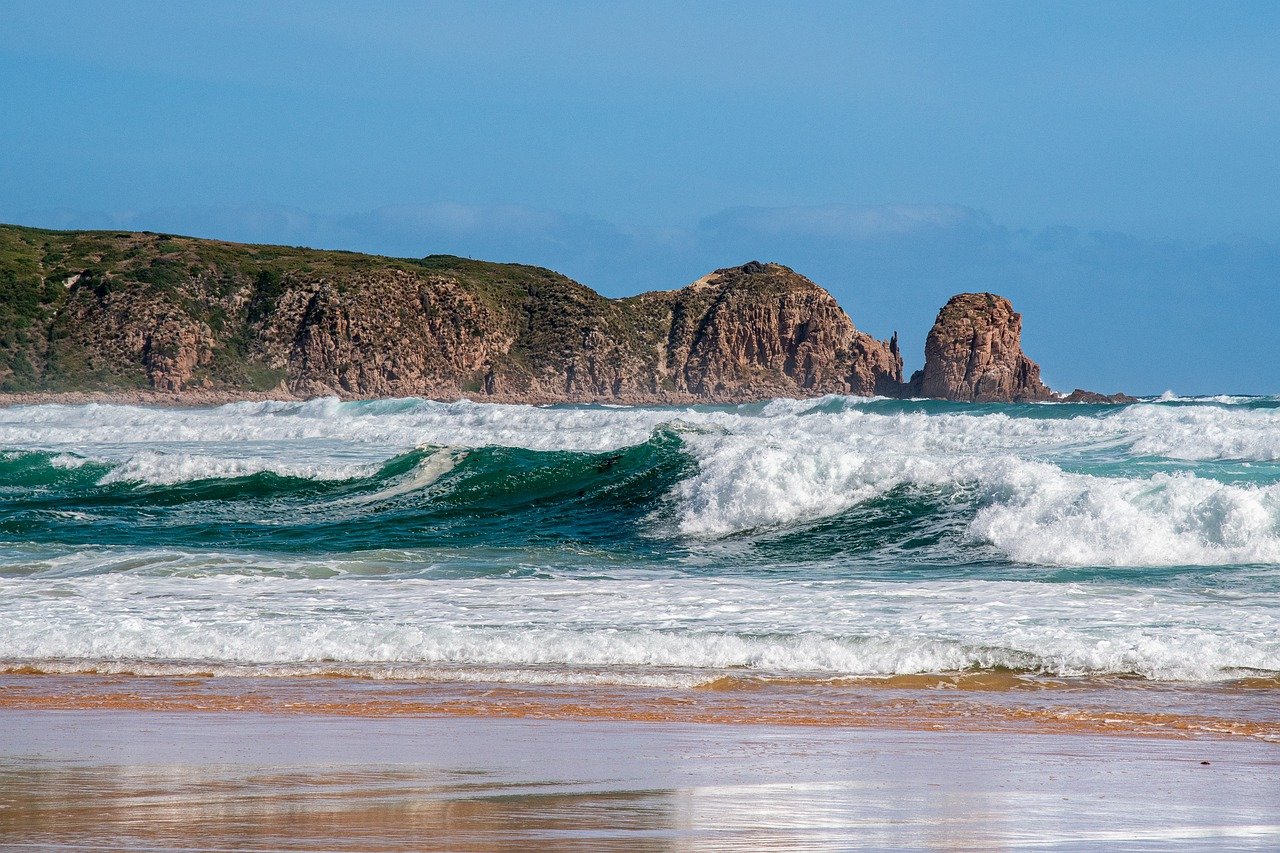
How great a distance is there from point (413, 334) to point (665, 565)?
9425 cm

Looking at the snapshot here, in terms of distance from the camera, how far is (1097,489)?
49.7ft

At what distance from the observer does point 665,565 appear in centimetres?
1411

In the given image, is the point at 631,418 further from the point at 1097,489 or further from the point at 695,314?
the point at 695,314

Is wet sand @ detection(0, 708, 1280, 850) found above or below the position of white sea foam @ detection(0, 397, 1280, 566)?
below

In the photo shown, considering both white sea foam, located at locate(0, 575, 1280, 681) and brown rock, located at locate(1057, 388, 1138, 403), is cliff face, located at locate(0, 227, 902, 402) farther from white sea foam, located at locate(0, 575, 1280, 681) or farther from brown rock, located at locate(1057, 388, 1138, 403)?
white sea foam, located at locate(0, 575, 1280, 681)

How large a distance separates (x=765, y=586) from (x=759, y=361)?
111 metres

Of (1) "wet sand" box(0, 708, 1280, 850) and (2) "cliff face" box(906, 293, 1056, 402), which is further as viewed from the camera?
(2) "cliff face" box(906, 293, 1056, 402)

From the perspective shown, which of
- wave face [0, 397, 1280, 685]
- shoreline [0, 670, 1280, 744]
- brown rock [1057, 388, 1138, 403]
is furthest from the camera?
brown rock [1057, 388, 1138, 403]

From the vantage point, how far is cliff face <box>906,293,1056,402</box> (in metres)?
105

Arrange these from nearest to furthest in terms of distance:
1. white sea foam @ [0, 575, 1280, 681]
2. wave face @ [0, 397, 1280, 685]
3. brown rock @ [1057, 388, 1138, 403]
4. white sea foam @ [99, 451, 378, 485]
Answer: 1. white sea foam @ [0, 575, 1280, 681]
2. wave face @ [0, 397, 1280, 685]
3. white sea foam @ [99, 451, 378, 485]
4. brown rock @ [1057, 388, 1138, 403]

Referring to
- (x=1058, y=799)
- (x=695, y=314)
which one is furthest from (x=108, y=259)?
(x=1058, y=799)

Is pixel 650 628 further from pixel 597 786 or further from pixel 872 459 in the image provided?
pixel 872 459

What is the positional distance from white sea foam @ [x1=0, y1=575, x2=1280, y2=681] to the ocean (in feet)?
0.11

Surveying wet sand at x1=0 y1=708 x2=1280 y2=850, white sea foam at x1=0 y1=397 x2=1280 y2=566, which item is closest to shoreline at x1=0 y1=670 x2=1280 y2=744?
wet sand at x1=0 y1=708 x2=1280 y2=850
